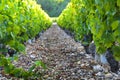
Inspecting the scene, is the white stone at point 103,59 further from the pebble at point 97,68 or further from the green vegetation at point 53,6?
the green vegetation at point 53,6

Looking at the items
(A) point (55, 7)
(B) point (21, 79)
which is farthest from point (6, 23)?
(A) point (55, 7)

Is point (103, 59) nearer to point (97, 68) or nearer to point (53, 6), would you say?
point (97, 68)

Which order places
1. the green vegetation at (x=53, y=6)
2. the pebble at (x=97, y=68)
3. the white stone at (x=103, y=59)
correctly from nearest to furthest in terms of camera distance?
the pebble at (x=97, y=68), the white stone at (x=103, y=59), the green vegetation at (x=53, y=6)

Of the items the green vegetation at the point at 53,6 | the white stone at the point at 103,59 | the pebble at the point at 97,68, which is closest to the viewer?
the pebble at the point at 97,68

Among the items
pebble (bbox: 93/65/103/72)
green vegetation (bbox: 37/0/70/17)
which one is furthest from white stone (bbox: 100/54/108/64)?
green vegetation (bbox: 37/0/70/17)

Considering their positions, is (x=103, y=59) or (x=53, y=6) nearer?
(x=103, y=59)

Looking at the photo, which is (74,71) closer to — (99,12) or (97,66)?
(97,66)

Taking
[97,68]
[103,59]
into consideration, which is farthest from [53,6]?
[97,68]

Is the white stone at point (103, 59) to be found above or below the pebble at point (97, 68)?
above

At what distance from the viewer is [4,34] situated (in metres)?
5.56

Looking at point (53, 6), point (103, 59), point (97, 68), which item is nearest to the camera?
point (97, 68)

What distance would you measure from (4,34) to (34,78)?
1.26 meters

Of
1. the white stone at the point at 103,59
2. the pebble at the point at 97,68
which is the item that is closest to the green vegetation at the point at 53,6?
the white stone at the point at 103,59

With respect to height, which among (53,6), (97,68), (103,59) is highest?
(53,6)
